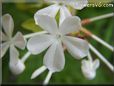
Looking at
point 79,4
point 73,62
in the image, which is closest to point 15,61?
point 79,4

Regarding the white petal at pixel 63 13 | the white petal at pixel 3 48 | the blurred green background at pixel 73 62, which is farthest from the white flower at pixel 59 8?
the blurred green background at pixel 73 62

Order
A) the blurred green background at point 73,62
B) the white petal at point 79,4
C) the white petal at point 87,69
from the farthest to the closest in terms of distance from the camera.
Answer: the blurred green background at point 73,62
the white petal at point 87,69
the white petal at point 79,4

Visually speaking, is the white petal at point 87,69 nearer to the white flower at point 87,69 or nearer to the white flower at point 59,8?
the white flower at point 87,69

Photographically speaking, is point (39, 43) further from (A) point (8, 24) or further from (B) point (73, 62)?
(B) point (73, 62)

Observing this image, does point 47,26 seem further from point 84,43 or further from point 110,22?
point 110,22

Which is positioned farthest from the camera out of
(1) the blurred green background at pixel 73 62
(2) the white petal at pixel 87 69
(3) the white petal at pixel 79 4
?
(1) the blurred green background at pixel 73 62
